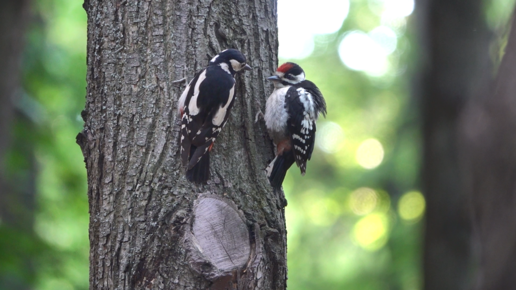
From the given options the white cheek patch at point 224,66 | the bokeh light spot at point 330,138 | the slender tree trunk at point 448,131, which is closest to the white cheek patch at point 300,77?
the slender tree trunk at point 448,131

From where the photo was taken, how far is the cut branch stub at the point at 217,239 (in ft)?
7.54

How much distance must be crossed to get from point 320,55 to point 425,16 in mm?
8919

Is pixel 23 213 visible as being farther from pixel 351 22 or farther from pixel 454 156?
pixel 351 22

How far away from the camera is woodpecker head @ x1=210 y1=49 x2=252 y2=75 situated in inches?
107

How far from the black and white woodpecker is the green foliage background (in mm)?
1367

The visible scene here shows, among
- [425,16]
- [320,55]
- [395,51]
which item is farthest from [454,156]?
[320,55]

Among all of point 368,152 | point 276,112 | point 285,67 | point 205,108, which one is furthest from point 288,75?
point 368,152

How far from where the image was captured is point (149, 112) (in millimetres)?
2648

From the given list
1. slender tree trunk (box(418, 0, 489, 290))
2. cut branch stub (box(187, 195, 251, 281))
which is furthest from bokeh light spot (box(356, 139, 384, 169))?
cut branch stub (box(187, 195, 251, 281))

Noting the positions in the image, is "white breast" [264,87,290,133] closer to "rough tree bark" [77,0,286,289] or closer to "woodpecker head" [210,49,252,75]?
"rough tree bark" [77,0,286,289]

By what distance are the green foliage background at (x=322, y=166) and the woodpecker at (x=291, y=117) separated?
128 centimetres

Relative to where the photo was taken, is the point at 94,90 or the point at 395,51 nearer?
the point at 94,90

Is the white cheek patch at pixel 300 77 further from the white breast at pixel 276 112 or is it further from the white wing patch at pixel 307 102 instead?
the white breast at pixel 276 112

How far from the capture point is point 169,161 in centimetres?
255
